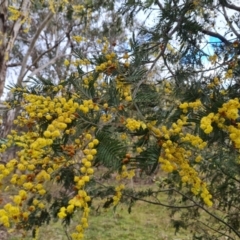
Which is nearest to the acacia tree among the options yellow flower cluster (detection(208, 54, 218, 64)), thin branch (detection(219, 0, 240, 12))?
yellow flower cluster (detection(208, 54, 218, 64))

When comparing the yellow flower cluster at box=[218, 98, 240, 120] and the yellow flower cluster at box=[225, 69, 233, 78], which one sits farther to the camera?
the yellow flower cluster at box=[225, 69, 233, 78]

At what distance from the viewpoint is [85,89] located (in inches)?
38.6

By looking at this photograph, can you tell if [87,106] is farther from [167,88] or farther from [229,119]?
[167,88]

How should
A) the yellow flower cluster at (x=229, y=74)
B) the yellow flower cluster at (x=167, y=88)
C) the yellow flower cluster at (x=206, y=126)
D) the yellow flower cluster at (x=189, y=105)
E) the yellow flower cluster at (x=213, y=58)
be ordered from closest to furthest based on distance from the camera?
1. the yellow flower cluster at (x=206, y=126)
2. the yellow flower cluster at (x=189, y=105)
3. the yellow flower cluster at (x=229, y=74)
4. the yellow flower cluster at (x=167, y=88)
5. the yellow flower cluster at (x=213, y=58)

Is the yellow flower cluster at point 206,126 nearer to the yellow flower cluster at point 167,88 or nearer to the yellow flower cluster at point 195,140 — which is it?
the yellow flower cluster at point 195,140

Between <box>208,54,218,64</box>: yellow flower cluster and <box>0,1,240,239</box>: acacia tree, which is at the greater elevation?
<box>208,54,218,64</box>: yellow flower cluster

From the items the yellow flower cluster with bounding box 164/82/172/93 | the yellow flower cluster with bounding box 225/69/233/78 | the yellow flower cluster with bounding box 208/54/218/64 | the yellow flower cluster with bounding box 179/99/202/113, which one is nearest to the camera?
the yellow flower cluster with bounding box 179/99/202/113

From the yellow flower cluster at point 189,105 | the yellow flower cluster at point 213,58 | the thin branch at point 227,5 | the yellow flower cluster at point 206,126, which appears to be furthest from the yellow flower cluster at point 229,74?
the yellow flower cluster at point 206,126

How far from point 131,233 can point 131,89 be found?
14.3ft

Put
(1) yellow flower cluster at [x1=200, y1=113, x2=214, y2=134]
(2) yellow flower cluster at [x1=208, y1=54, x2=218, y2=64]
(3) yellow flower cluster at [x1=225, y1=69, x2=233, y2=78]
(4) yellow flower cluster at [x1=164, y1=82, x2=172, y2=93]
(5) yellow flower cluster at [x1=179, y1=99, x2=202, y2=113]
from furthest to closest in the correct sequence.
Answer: (2) yellow flower cluster at [x1=208, y1=54, x2=218, y2=64] < (4) yellow flower cluster at [x1=164, y1=82, x2=172, y2=93] < (3) yellow flower cluster at [x1=225, y1=69, x2=233, y2=78] < (5) yellow flower cluster at [x1=179, y1=99, x2=202, y2=113] < (1) yellow flower cluster at [x1=200, y1=113, x2=214, y2=134]

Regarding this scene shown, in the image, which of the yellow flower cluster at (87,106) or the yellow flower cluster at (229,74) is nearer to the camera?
the yellow flower cluster at (87,106)

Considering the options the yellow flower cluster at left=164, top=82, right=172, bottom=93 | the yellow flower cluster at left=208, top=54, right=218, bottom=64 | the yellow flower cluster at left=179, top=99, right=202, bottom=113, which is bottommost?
the yellow flower cluster at left=179, top=99, right=202, bottom=113

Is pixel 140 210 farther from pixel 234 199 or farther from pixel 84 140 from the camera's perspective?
pixel 84 140

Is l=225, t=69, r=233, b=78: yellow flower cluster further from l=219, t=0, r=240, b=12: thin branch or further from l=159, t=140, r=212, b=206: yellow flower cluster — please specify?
l=159, t=140, r=212, b=206: yellow flower cluster
